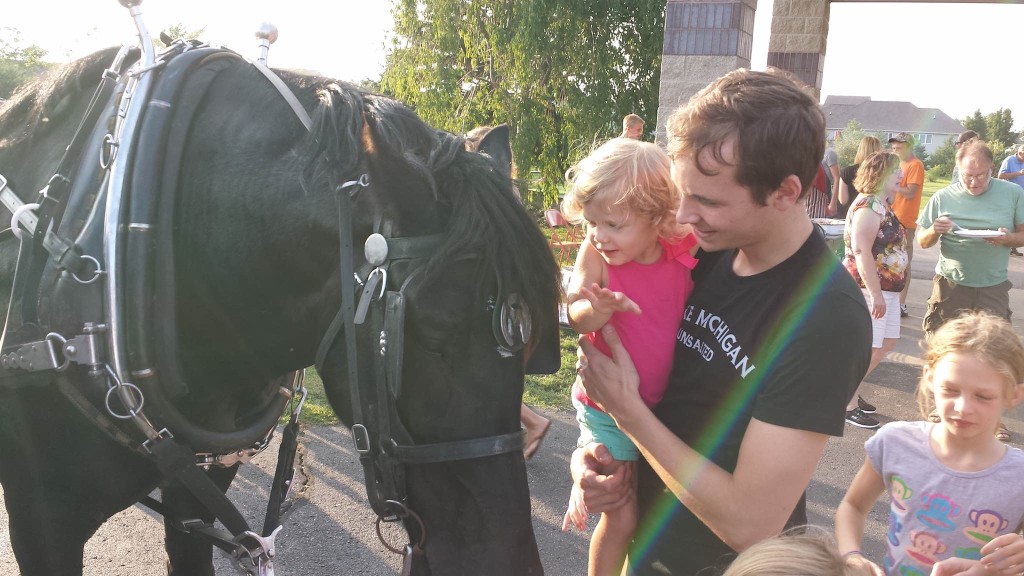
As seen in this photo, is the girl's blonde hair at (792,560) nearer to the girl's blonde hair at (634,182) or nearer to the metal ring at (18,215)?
the girl's blonde hair at (634,182)

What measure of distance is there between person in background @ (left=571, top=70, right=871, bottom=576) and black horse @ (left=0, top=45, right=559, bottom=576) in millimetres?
326

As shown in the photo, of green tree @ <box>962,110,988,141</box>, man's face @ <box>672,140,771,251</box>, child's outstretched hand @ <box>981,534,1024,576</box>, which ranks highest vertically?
green tree @ <box>962,110,988,141</box>

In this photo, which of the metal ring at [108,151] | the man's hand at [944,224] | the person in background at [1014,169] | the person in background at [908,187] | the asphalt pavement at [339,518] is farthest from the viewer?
the person in background at [1014,169]

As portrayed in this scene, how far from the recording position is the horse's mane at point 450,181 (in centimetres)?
142

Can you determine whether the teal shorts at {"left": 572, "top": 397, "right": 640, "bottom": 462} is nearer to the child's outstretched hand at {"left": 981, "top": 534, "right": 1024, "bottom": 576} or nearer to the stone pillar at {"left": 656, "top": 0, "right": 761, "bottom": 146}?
the child's outstretched hand at {"left": 981, "top": 534, "right": 1024, "bottom": 576}

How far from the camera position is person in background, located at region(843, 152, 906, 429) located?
4.98 m

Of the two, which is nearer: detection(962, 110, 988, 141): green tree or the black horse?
the black horse

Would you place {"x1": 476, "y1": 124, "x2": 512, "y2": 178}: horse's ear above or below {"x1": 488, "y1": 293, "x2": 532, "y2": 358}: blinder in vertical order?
above

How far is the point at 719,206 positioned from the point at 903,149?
8.01 metres

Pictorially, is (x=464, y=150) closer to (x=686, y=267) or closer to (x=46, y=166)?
(x=686, y=267)

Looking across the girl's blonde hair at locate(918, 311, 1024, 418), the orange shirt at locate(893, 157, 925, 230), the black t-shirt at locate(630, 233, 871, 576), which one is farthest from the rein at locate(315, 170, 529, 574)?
the orange shirt at locate(893, 157, 925, 230)

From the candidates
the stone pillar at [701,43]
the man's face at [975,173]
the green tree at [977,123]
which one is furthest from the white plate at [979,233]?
the green tree at [977,123]

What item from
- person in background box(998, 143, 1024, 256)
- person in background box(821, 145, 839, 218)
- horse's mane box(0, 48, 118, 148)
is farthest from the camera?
person in background box(998, 143, 1024, 256)

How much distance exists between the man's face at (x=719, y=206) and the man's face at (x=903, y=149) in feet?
25.6
